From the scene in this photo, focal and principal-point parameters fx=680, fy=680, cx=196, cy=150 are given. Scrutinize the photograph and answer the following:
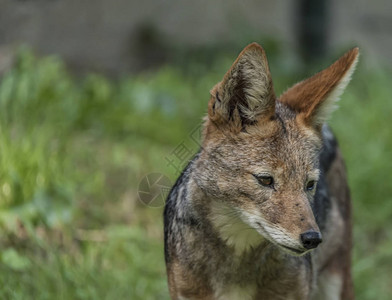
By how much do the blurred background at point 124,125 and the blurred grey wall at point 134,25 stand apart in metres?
0.02

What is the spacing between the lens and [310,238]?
11.0 feet

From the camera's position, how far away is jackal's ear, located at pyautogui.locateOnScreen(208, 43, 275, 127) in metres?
3.54

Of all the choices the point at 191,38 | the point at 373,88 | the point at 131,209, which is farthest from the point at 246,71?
the point at 191,38

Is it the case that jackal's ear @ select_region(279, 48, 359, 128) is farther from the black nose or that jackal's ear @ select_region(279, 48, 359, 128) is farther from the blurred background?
the blurred background

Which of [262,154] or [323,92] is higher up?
[323,92]

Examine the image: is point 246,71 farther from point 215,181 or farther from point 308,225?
point 308,225

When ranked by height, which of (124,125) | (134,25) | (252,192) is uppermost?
(134,25)

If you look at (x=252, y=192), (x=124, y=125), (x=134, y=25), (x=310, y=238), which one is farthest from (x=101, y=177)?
(x=134, y=25)

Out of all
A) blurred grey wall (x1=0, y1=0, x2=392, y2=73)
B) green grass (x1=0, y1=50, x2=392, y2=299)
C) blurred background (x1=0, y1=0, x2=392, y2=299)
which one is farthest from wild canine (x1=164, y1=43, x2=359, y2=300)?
blurred grey wall (x1=0, y1=0, x2=392, y2=73)

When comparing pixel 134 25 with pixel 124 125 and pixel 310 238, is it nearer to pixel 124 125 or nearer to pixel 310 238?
pixel 124 125

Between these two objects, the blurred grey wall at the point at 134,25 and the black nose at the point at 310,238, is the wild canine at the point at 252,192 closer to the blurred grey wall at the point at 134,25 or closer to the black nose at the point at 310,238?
the black nose at the point at 310,238

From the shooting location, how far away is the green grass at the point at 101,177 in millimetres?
5258

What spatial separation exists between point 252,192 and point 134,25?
6.90 meters

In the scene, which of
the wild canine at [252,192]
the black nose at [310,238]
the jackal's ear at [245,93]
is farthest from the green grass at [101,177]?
the black nose at [310,238]
